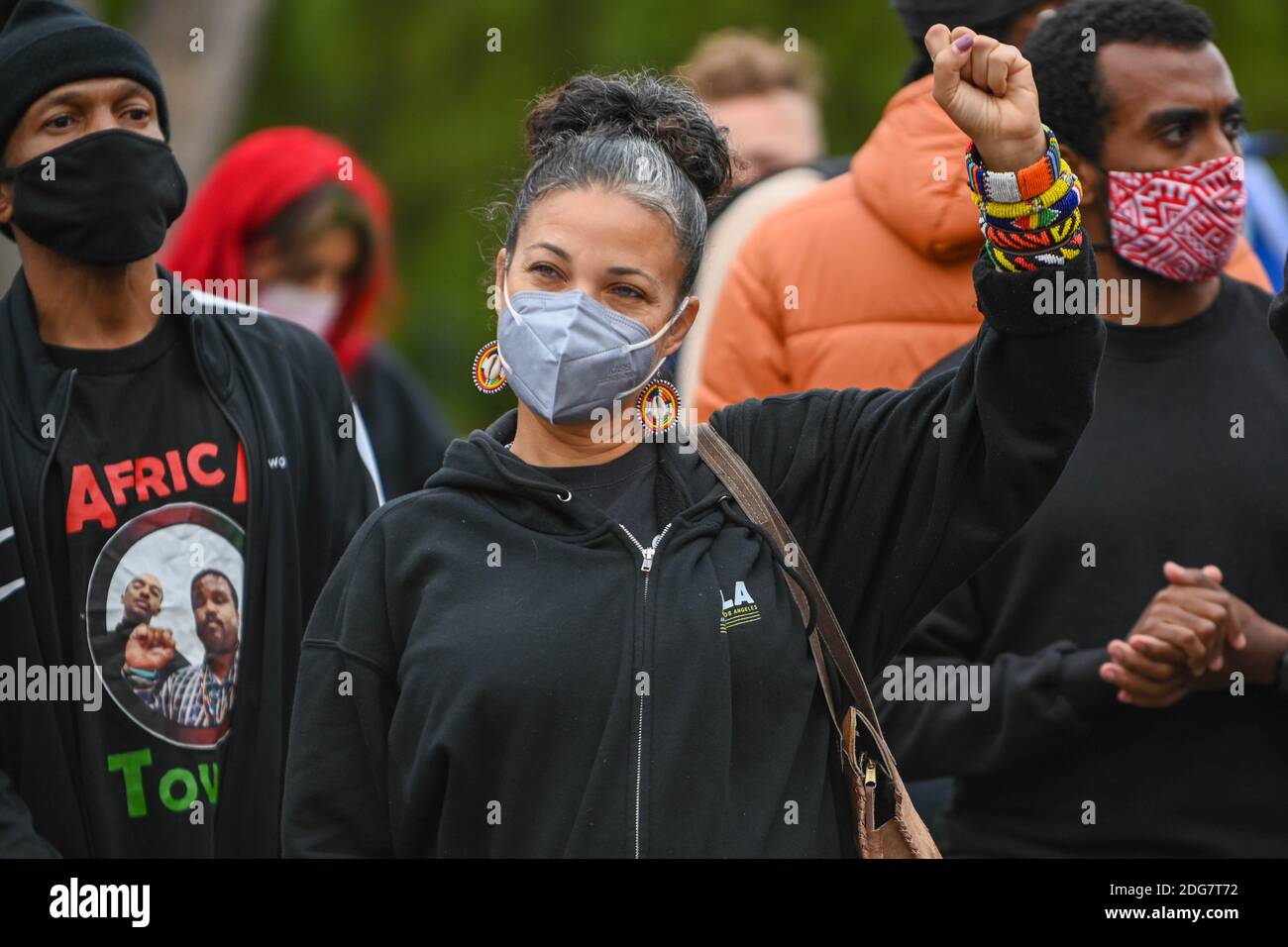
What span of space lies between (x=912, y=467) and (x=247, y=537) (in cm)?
147

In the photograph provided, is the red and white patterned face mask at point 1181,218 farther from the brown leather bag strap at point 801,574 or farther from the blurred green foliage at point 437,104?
the blurred green foliage at point 437,104

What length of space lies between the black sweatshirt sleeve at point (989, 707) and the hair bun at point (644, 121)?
0.98m

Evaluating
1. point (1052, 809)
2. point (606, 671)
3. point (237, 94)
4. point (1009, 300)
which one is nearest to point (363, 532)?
point (606, 671)

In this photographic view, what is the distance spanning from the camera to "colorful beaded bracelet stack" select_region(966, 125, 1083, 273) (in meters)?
2.79

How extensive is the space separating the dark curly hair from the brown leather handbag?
1.17 ft

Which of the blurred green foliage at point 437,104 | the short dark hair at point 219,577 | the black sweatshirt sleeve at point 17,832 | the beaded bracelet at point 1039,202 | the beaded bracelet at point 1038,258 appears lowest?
the black sweatshirt sleeve at point 17,832

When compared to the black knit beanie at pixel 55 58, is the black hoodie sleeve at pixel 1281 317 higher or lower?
lower

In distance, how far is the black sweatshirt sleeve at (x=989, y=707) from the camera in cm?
374

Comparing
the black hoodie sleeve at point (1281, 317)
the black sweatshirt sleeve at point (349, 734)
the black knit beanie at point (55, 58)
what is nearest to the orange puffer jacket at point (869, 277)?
the black hoodie sleeve at point (1281, 317)

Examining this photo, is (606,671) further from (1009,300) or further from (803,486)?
(1009,300)

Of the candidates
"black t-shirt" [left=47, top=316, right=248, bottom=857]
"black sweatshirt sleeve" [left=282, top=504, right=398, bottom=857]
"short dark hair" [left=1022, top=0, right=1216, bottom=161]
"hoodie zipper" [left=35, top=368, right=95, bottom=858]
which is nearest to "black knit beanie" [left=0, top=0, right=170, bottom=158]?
"black t-shirt" [left=47, top=316, right=248, bottom=857]

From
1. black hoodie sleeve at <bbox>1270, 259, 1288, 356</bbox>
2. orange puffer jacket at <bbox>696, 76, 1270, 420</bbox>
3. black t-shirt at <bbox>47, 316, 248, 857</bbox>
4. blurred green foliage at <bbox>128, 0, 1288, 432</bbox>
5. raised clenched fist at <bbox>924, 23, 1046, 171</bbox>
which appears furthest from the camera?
blurred green foliage at <bbox>128, 0, 1288, 432</bbox>

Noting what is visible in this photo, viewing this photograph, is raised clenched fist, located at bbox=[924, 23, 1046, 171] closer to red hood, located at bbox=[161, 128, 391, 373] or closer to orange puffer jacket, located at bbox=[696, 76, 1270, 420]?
orange puffer jacket, located at bbox=[696, 76, 1270, 420]

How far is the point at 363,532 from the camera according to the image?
307cm
